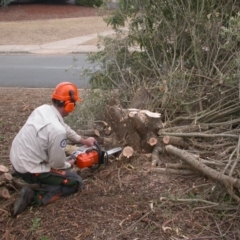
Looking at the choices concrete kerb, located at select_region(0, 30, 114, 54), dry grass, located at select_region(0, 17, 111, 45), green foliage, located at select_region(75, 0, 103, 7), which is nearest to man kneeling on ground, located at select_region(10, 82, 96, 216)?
concrete kerb, located at select_region(0, 30, 114, 54)

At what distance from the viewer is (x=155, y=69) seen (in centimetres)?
675

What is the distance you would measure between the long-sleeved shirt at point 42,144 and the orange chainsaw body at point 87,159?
225 mm

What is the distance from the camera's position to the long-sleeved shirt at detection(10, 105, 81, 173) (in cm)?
466

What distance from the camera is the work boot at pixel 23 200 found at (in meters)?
4.64

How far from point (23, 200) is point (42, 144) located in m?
0.52

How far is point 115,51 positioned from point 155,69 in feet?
2.55

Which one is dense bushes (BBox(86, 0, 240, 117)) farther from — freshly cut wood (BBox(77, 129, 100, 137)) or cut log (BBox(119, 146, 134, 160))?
cut log (BBox(119, 146, 134, 160))

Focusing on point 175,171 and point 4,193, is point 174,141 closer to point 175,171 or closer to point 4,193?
point 175,171

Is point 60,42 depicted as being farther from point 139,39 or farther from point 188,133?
point 188,133

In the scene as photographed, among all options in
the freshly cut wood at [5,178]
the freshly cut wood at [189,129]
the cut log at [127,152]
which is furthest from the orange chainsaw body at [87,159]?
the freshly cut wood at [189,129]

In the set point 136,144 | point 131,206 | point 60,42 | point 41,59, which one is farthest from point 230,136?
point 60,42

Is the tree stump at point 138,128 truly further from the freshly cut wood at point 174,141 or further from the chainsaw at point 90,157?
the chainsaw at point 90,157

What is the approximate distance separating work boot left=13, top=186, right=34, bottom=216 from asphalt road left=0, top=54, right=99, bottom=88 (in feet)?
15.7

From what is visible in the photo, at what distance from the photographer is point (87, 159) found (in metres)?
5.08
